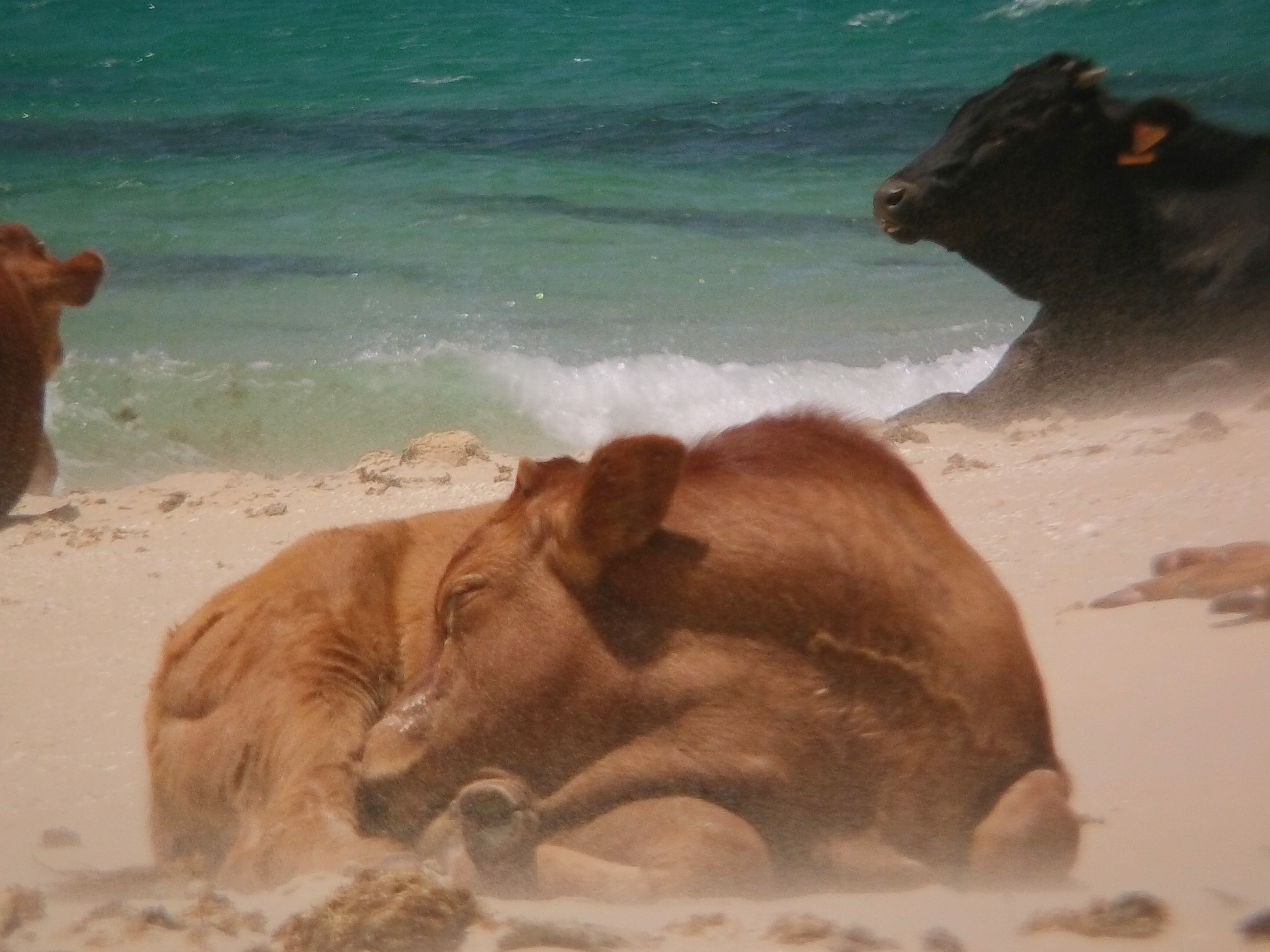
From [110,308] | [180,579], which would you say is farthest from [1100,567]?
[110,308]

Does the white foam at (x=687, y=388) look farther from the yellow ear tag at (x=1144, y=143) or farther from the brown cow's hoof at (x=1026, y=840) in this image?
the brown cow's hoof at (x=1026, y=840)

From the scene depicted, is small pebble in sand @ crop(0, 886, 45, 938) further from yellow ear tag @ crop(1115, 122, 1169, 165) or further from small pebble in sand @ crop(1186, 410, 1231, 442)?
yellow ear tag @ crop(1115, 122, 1169, 165)

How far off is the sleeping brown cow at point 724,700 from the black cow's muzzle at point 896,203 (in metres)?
6.09

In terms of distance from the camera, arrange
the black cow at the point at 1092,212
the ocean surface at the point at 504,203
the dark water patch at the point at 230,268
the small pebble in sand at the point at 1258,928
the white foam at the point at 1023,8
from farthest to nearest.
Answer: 1. the white foam at the point at 1023,8
2. the dark water patch at the point at 230,268
3. the ocean surface at the point at 504,203
4. the black cow at the point at 1092,212
5. the small pebble in sand at the point at 1258,928

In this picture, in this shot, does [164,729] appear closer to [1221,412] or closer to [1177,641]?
[1177,641]

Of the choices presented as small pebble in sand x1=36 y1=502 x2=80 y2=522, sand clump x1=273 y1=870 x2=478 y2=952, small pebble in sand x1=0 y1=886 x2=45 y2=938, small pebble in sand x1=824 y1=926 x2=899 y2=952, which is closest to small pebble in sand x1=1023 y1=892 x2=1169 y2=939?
small pebble in sand x1=824 y1=926 x2=899 y2=952

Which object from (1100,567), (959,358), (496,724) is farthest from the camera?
(959,358)

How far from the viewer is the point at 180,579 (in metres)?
5.27

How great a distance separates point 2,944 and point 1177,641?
239cm

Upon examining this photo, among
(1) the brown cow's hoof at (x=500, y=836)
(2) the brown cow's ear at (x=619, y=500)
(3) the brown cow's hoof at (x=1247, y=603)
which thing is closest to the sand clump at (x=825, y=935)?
(1) the brown cow's hoof at (x=500, y=836)

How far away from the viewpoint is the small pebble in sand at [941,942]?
2.20 metres

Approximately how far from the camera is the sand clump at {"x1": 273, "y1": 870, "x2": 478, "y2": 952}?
2283mm

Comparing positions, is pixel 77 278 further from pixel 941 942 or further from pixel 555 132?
pixel 555 132

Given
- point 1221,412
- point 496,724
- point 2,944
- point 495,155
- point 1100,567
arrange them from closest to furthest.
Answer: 1. point 2,944
2. point 496,724
3. point 1100,567
4. point 1221,412
5. point 495,155
